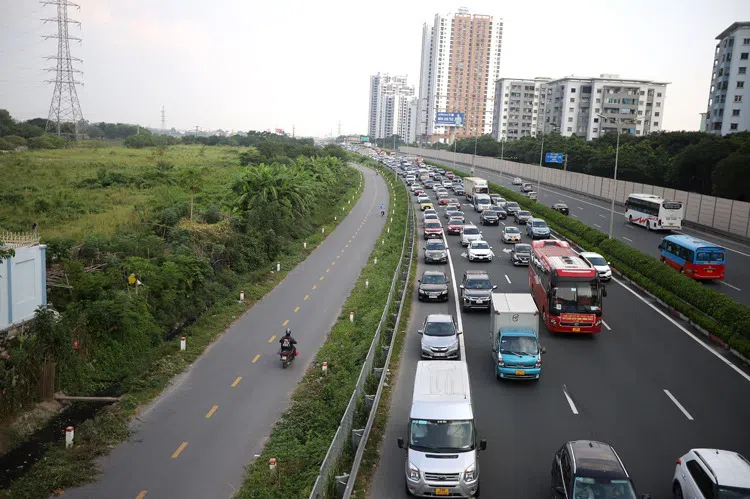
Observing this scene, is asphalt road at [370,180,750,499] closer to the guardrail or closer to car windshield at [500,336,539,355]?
the guardrail

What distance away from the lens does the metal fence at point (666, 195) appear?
53.0 metres

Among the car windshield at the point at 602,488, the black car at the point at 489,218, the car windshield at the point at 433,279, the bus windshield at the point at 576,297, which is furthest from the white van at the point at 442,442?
the black car at the point at 489,218

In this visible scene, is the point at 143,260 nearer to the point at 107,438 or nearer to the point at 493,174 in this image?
the point at 107,438

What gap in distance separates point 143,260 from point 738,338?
24717 millimetres

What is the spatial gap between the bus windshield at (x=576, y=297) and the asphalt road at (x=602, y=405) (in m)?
1.33

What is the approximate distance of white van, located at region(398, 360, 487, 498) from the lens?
13711 mm

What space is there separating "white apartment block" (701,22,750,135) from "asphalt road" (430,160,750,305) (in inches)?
1288

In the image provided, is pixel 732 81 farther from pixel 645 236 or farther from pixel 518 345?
pixel 518 345

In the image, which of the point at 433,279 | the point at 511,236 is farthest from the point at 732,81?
the point at 433,279

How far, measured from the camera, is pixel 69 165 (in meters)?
66.7

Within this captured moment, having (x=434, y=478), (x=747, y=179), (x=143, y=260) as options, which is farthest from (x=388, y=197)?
(x=434, y=478)

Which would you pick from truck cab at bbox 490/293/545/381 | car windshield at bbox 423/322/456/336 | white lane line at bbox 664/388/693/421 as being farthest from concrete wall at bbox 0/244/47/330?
white lane line at bbox 664/388/693/421

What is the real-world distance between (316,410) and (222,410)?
9.48 feet

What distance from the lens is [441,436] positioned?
576 inches
